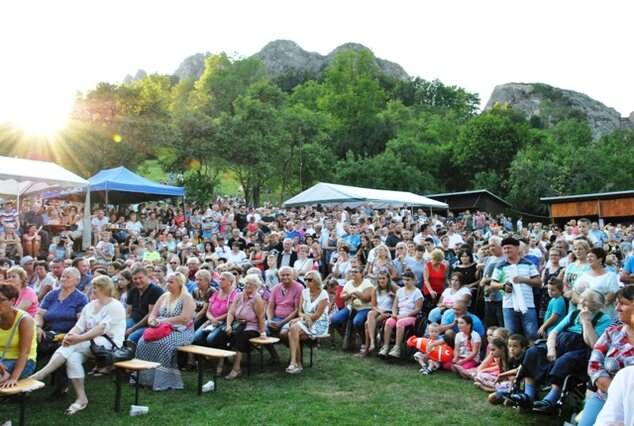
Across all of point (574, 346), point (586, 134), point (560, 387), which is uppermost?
point (586, 134)

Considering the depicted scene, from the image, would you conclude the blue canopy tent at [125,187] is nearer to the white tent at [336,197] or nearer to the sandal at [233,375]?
the white tent at [336,197]

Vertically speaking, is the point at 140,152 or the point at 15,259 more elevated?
the point at 140,152

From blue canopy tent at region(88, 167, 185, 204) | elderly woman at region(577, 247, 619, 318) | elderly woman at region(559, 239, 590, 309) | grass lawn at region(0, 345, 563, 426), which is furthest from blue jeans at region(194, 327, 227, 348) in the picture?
blue canopy tent at region(88, 167, 185, 204)

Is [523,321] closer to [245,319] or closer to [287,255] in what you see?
Answer: [245,319]

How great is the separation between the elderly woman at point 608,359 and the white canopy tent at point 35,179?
11343 mm

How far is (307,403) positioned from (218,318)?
6.83 feet

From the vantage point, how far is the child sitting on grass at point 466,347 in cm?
664

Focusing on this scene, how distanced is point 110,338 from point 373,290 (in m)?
3.73

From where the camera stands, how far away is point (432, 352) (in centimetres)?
698

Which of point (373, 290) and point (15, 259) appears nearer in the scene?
point (373, 290)

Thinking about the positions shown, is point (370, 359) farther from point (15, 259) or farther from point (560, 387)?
point (15, 259)

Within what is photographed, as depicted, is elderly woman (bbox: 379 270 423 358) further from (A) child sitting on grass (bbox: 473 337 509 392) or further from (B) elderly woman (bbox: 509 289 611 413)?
(B) elderly woman (bbox: 509 289 611 413)

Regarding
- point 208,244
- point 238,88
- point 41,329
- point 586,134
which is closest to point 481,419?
point 41,329

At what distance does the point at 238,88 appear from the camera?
54.7 m
